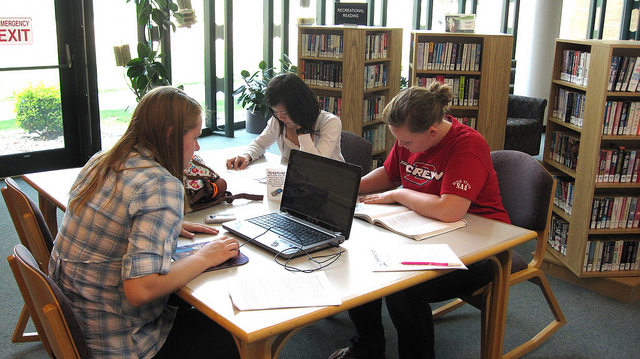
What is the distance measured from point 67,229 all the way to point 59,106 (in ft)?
13.3

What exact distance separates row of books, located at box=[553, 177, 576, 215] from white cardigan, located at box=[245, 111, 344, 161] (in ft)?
4.30

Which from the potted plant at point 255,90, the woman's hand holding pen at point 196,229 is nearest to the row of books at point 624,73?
the woman's hand holding pen at point 196,229

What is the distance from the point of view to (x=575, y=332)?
270cm

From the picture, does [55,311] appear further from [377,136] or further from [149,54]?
[149,54]

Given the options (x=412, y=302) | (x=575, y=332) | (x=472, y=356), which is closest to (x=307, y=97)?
(x=412, y=302)

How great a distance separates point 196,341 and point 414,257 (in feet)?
2.37

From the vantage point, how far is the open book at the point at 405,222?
78.1 inches

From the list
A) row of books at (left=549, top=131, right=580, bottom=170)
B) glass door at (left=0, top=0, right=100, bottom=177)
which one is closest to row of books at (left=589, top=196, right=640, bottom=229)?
row of books at (left=549, top=131, right=580, bottom=170)

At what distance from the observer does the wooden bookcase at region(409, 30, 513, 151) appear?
4.51 meters

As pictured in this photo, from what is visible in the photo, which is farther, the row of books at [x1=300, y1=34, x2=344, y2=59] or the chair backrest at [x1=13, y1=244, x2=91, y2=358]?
the row of books at [x1=300, y1=34, x2=344, y2=59]

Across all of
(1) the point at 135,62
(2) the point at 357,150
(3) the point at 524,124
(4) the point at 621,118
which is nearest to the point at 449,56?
(3) the point at 524,124

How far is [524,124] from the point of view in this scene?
5363mm

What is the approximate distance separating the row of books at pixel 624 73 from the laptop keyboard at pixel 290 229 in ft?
6.33

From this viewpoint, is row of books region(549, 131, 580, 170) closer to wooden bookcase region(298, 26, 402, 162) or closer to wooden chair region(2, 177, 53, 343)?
wooden bookcase region(298, 26, 402, 162)
